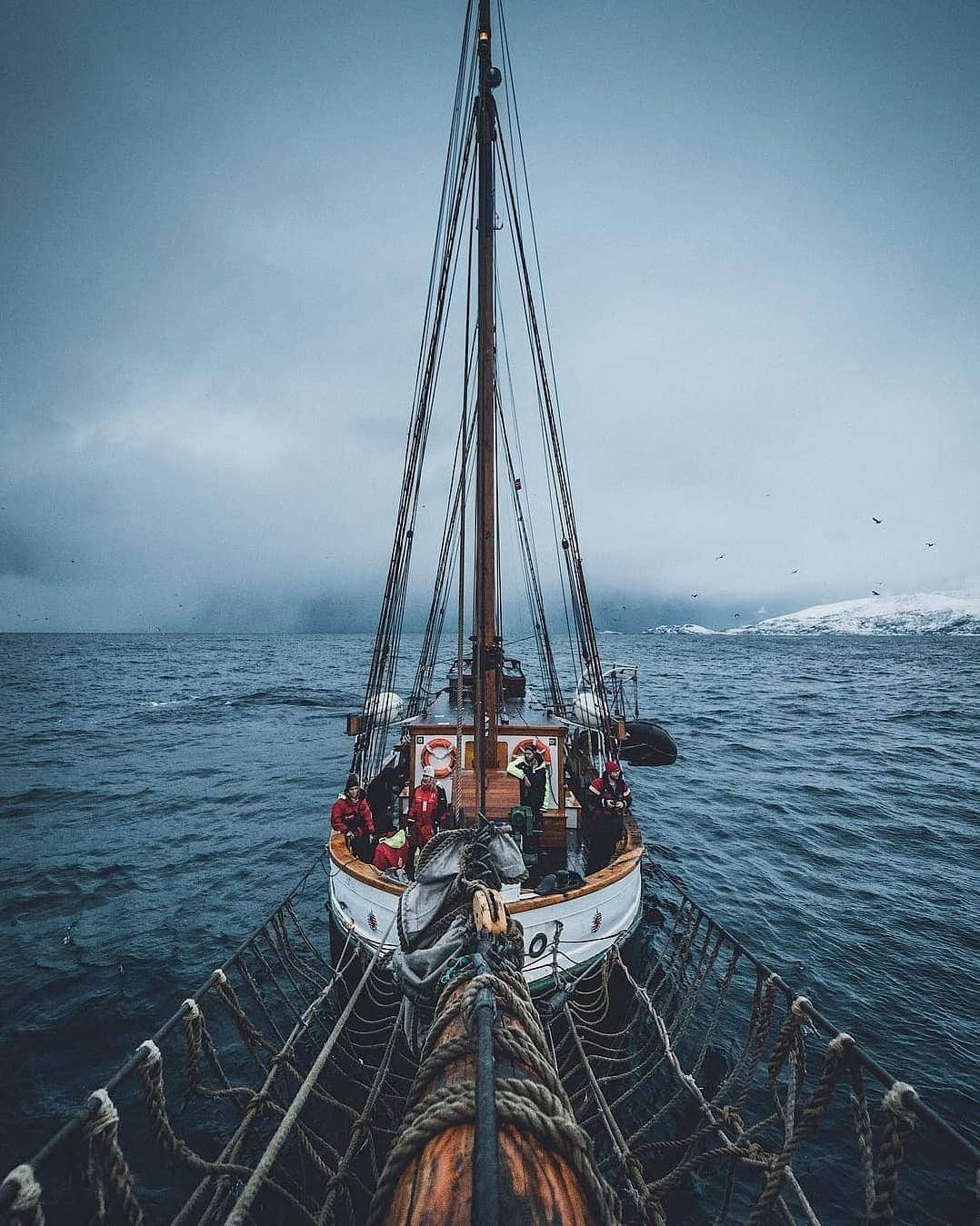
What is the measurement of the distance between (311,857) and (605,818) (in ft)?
→ 30.0

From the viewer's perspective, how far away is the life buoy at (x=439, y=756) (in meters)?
10.4

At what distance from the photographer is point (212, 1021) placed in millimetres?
8219

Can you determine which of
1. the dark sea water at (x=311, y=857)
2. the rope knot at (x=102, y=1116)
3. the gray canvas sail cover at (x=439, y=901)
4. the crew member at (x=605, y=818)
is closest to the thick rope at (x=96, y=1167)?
the rope knot at (x=102, y=1116)

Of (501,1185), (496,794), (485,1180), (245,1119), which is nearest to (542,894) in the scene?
(496,794)

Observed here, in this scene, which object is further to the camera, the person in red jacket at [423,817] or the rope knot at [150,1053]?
the person in red jacket at [423,817]

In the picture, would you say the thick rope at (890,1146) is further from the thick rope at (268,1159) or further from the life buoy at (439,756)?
the life buoy at (439,756)

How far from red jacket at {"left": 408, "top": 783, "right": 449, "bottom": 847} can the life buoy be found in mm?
1559

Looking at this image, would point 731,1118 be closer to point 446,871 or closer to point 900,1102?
point 900,1102

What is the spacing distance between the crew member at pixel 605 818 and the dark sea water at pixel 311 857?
3.88 meters

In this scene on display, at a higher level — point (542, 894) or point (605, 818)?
point (605, 818)

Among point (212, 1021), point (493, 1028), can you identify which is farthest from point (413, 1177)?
point (212, 1021)

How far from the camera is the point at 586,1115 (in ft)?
19.0

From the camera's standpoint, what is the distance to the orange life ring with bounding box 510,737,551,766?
10.2 metres

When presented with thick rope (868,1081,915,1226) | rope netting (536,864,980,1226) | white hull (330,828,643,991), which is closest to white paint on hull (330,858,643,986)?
white hull (330,828,643,991)
